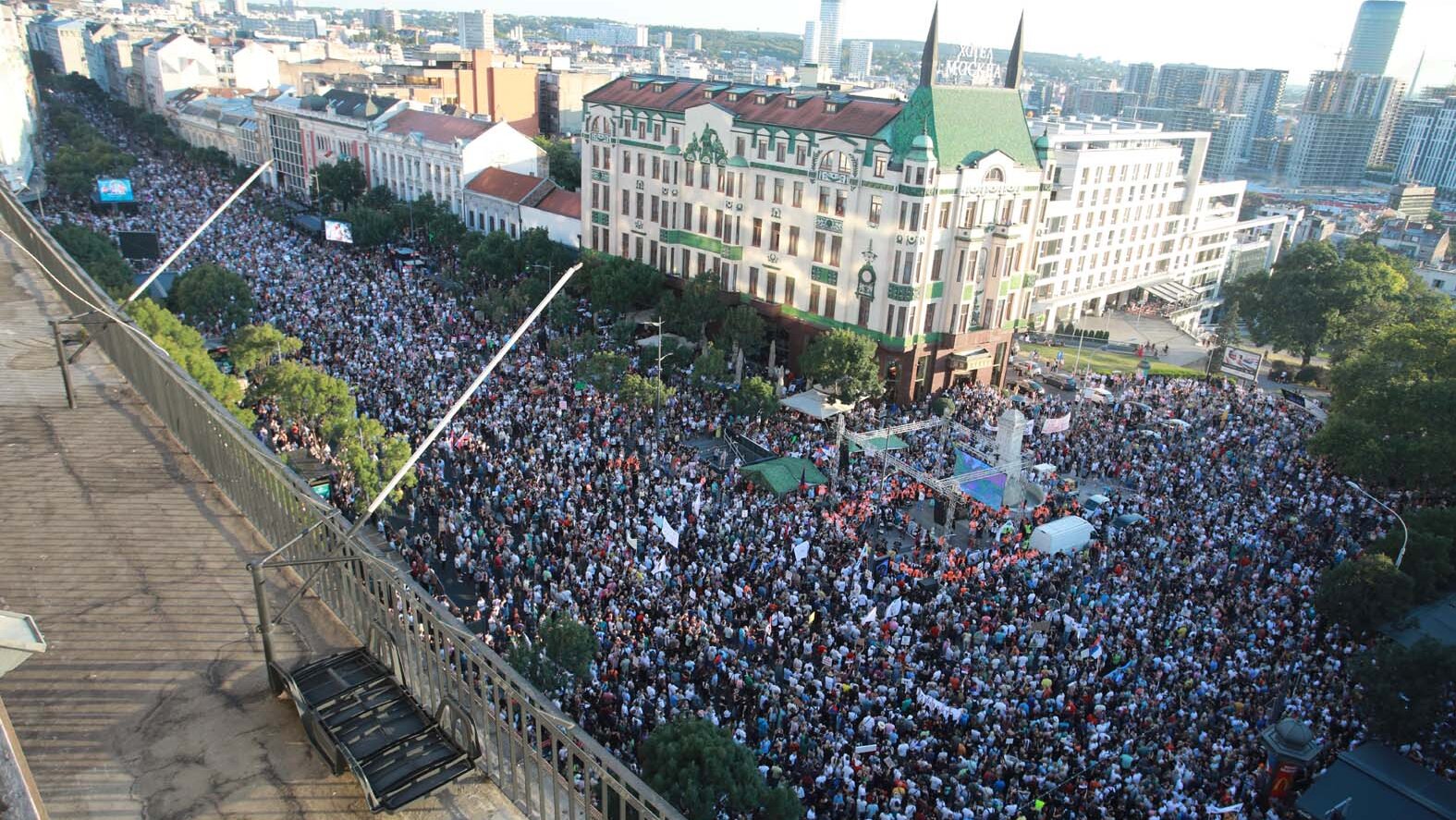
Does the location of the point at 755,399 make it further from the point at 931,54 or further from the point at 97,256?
the point at 97,256

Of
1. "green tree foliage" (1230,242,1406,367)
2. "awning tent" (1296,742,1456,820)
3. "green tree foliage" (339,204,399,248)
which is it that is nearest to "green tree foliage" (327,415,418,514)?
"awning tent" (1296,742,1456,820)

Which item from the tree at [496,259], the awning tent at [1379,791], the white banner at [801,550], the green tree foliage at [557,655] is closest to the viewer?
the awning tent at [1379,791]

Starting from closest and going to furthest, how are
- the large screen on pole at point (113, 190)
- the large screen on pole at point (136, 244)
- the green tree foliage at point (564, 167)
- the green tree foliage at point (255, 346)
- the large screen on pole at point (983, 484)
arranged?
the large screen on pole at point (983, 484) → the green tree foliage at point (255, 346) → the large screen on pole at point (136, 244) → the large screen on pole at point (113, 190) → the green tree foliage at point (564, 167)

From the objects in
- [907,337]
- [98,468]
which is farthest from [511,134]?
[98,468]

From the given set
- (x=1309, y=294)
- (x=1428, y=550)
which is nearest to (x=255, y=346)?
(x=1428, y=550)

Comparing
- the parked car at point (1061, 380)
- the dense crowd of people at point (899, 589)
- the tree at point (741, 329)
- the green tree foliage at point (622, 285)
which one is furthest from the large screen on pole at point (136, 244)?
the parked car at point (1061, 380)

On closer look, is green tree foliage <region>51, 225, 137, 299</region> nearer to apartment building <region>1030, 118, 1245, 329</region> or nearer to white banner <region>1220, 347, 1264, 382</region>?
white banner <region>1220, 347, 1264, 382</region>

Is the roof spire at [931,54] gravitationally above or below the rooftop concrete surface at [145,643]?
above

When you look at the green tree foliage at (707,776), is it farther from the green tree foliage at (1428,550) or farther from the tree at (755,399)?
the tree at (755,399)
